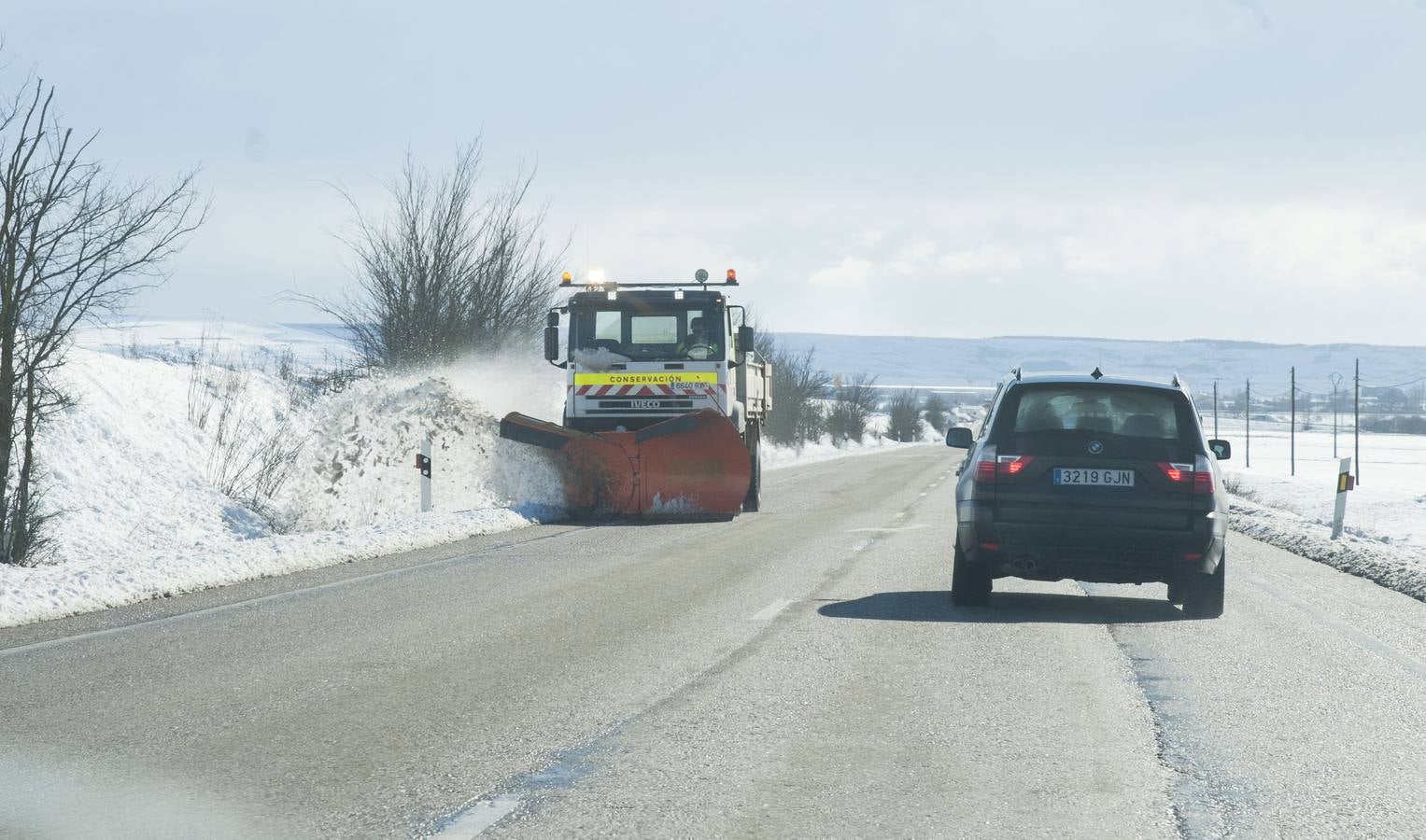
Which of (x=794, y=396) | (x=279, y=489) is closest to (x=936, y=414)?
(x=794, y=396)

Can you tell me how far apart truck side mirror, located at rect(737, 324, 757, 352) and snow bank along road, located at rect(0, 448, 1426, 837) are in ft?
25.3

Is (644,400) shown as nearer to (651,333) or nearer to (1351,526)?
(651,333)

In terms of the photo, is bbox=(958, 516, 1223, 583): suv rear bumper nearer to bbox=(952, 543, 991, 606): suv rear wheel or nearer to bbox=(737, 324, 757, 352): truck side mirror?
bbox=(952, 543, 991, 606): suv rear wheel

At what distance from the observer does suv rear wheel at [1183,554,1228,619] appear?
32.4ft

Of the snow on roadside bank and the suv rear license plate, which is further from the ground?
the suv rear license plate

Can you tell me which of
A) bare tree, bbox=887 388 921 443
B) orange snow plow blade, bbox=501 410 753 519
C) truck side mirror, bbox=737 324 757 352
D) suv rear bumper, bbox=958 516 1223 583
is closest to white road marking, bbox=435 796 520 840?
suv rear bumper, bbox=958 516 1223 583

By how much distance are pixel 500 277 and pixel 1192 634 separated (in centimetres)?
1997

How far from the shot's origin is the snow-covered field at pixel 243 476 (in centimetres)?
1261

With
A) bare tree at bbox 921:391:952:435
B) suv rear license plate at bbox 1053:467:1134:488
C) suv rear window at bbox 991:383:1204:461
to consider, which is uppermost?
suv rear window at bbox 991:383:1204:461

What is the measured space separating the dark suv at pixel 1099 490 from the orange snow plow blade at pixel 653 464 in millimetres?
8641

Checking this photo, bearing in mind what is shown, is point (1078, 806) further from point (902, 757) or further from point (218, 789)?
point (218, 789)

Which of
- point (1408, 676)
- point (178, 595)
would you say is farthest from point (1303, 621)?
point (178, 595)

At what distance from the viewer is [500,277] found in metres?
27.3

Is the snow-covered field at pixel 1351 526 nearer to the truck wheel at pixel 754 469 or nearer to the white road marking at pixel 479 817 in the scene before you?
the truck wheel at pixel 754 469
